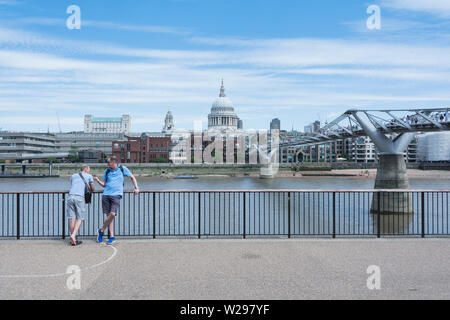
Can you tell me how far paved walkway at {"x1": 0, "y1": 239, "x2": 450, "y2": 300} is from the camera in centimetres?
571

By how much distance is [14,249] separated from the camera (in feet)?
26.8

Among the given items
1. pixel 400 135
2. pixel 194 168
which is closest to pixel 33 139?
pixel 194 168

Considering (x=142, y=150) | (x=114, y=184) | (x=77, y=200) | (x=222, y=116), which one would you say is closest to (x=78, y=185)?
(x=77, y=200)

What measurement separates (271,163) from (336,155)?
6436 centimetres

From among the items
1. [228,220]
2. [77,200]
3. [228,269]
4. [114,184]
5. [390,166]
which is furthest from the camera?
[390,166]

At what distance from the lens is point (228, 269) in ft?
22.3

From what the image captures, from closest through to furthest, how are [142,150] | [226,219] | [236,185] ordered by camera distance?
[226,219] < [236,185] < [142,150]

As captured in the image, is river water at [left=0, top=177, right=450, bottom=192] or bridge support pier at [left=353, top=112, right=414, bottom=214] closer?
bridge support pier at [left=353, top=112, right=414, bottom=214]

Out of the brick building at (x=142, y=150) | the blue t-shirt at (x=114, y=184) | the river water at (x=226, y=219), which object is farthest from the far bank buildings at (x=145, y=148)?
the blue t-shirt at (x=114, y=184)

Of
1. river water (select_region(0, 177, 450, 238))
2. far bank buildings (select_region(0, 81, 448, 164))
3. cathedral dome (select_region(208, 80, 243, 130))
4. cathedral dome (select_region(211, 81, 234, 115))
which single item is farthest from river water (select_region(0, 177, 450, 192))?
cathedral dome (select_region(211, 81, 234, 115))

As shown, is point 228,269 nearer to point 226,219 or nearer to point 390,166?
point 226,219

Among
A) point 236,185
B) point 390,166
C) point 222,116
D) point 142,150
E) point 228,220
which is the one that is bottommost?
point 236,185

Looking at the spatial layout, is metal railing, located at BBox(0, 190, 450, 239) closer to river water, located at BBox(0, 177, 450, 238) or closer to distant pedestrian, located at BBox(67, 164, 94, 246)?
river water, located at BBox(0, 177, 450, 238)
